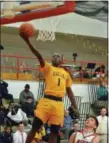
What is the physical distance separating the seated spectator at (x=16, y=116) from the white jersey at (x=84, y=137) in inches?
251

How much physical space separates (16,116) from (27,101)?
0.98 meters

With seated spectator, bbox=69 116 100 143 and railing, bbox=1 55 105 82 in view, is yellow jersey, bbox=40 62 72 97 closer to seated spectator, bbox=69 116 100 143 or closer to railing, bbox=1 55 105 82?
seated spectator, bbox=69 116 100 143

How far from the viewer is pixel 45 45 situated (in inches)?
686

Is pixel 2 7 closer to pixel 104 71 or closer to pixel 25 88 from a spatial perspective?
pixel 25 88

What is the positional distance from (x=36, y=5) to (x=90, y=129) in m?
6.34

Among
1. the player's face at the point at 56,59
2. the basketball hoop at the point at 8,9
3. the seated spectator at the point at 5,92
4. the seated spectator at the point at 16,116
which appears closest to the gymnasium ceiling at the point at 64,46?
the seated spectator at the point at 5,92

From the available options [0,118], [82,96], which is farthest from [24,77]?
[0,118]

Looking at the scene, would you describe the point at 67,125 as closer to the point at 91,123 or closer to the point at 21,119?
the point at 21,119

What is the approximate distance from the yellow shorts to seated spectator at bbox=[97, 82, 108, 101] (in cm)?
903

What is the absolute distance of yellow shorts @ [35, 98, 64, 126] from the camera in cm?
568

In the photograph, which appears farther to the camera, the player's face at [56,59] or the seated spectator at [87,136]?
the player's face at [56,59]

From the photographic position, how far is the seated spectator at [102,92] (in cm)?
1479

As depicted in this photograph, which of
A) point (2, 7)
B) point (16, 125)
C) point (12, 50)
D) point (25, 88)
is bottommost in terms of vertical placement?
→ point (16, 125)

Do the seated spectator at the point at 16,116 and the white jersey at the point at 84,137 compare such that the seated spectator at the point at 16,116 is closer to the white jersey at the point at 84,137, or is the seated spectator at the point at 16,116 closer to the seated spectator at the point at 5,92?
the seated spectator at the point at 5,92
